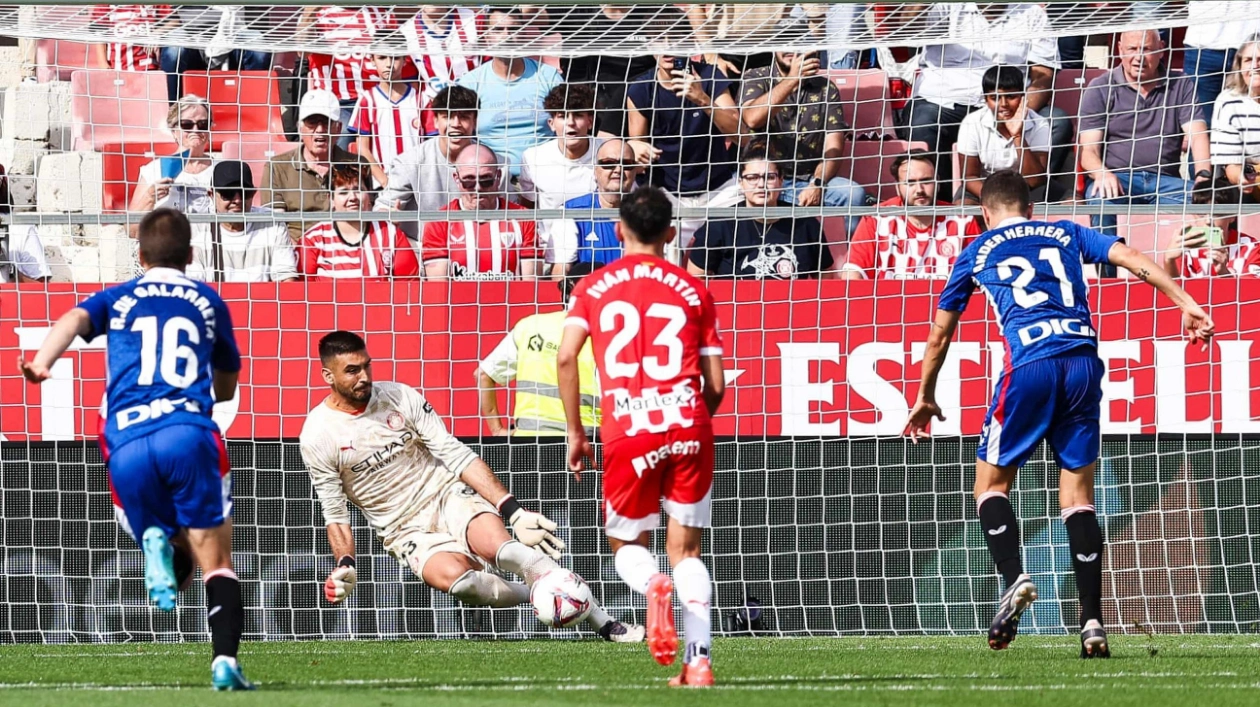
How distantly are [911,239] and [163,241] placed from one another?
20.1 feet

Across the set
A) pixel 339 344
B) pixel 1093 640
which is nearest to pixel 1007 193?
pixel 1093 640

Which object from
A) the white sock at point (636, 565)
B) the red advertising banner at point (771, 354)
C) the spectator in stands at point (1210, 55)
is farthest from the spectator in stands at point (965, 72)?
the white sock at point (636, 565)

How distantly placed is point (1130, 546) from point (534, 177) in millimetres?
4538

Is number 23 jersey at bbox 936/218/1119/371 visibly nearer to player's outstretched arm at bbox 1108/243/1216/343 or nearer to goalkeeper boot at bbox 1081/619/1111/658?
player's outstretched arm at bbox 1108/243/1216/343

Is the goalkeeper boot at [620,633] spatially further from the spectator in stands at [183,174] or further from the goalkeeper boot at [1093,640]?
the spectator in stands at [183,174]

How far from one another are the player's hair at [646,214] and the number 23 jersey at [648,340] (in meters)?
0.10

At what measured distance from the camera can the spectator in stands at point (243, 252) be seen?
429 inches

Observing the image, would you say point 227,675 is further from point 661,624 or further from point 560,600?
point 560,600

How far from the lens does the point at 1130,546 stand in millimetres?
9664

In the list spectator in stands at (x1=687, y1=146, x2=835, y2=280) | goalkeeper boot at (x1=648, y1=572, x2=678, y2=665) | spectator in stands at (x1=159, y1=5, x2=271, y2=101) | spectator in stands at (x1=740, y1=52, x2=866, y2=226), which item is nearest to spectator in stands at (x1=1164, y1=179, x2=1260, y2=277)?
spectator in stands at (x1=740, y1=52, x2=866, y2=226)

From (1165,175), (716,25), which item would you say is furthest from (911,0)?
(1165,175)

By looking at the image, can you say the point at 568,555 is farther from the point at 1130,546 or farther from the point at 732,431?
the point at 1130,546

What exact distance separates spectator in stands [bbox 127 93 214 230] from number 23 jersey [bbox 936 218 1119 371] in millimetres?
6231

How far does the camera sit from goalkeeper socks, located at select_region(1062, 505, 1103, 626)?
6898mm
